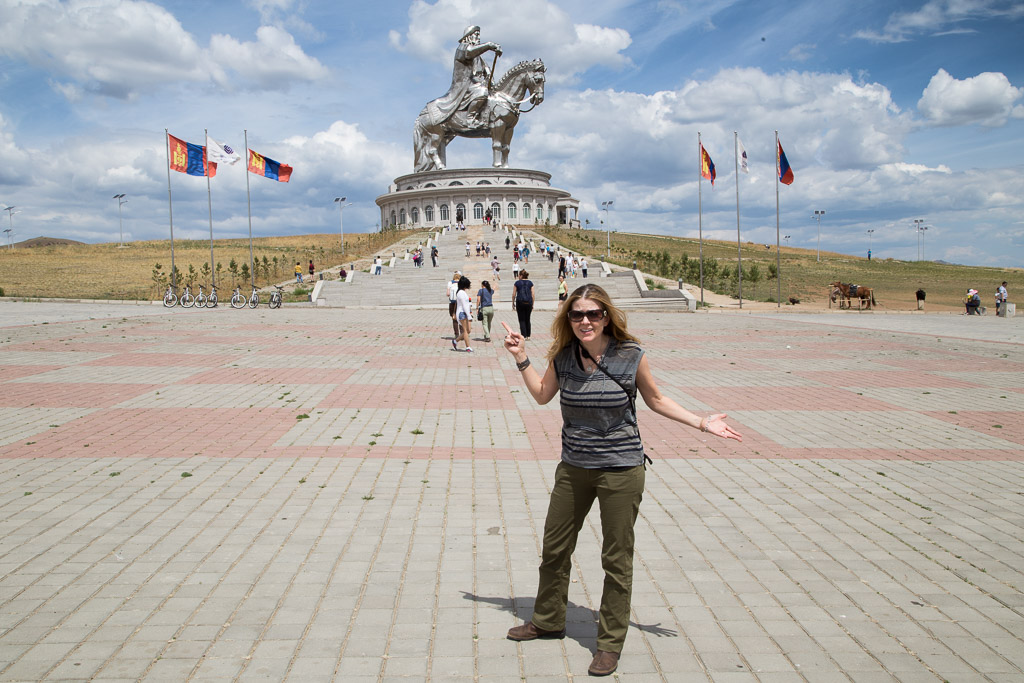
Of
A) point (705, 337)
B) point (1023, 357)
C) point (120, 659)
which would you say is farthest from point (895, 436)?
point (705, 337)

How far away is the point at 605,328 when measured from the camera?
3557 mm

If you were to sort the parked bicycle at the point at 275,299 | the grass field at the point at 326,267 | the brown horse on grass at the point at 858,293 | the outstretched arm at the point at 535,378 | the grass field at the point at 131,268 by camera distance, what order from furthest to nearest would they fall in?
1. the grass field at the point at 326,267
2. the grass field at the point at 131,268
3. the brown horse on grass at the point at 858,293
4. the parked bicycle at the point at 275,299
5. the outstretched arm at the point at 535,378

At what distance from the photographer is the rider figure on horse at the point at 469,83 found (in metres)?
71.9

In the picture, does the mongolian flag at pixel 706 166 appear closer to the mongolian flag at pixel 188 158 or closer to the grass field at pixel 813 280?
the grass field at pixel 813 280

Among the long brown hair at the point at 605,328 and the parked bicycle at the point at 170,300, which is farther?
the parked bicycle at the point at 170,300

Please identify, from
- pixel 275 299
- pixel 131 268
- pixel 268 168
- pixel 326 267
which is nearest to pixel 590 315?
pixel 275 299

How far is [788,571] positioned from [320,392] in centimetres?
777

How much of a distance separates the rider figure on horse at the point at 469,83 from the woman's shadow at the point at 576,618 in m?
73.4

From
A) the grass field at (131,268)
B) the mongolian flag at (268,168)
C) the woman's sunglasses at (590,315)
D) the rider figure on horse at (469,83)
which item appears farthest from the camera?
the rider figure on horse at (469,83)

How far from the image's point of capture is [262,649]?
3527mm

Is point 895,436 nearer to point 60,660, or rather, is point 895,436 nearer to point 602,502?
point 602,502

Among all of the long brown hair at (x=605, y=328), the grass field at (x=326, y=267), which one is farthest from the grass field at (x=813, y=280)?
the long brown hair at (x=605, y=328)

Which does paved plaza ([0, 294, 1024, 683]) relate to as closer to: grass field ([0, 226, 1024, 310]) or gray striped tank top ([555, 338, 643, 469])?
gray striped tank top ([555, 338, 643, 469])

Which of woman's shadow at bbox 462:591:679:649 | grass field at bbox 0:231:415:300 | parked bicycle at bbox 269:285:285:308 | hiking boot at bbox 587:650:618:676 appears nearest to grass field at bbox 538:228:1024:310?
grass field at bbox 0:231:415:300
